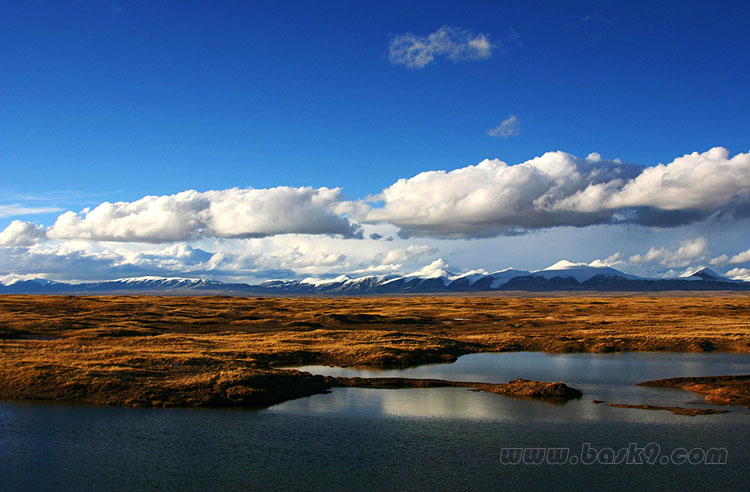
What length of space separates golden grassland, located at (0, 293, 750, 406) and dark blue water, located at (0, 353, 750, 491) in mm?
3944

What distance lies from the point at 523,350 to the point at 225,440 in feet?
174

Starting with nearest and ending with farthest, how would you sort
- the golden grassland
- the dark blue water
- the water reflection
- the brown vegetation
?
the dark blue water < the water reflection < the brown vegetation < the golden grassland

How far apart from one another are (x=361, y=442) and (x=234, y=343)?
1724 inches

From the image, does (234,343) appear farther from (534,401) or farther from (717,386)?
(717,386)

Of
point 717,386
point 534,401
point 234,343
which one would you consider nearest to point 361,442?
point 534,401

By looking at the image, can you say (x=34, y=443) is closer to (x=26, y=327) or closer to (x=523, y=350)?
(x=523, y=350)

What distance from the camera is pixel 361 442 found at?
110ft

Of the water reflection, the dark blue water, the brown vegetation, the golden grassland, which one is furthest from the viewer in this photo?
the golden grassland

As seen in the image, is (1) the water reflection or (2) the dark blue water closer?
(2) the dark blue water

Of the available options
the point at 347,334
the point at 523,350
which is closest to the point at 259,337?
the point at 347,334

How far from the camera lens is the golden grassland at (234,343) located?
46219 millimetres

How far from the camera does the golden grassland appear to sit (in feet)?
152

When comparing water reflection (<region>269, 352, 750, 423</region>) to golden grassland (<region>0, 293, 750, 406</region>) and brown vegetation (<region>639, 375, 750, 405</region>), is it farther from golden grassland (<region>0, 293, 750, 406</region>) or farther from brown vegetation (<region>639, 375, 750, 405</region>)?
golden grassland (<region>0, 293, 750, 406</region>)

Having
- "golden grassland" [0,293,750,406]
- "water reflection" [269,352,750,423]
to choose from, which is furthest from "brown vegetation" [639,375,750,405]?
"golden grassland" [0,293,750,406]
